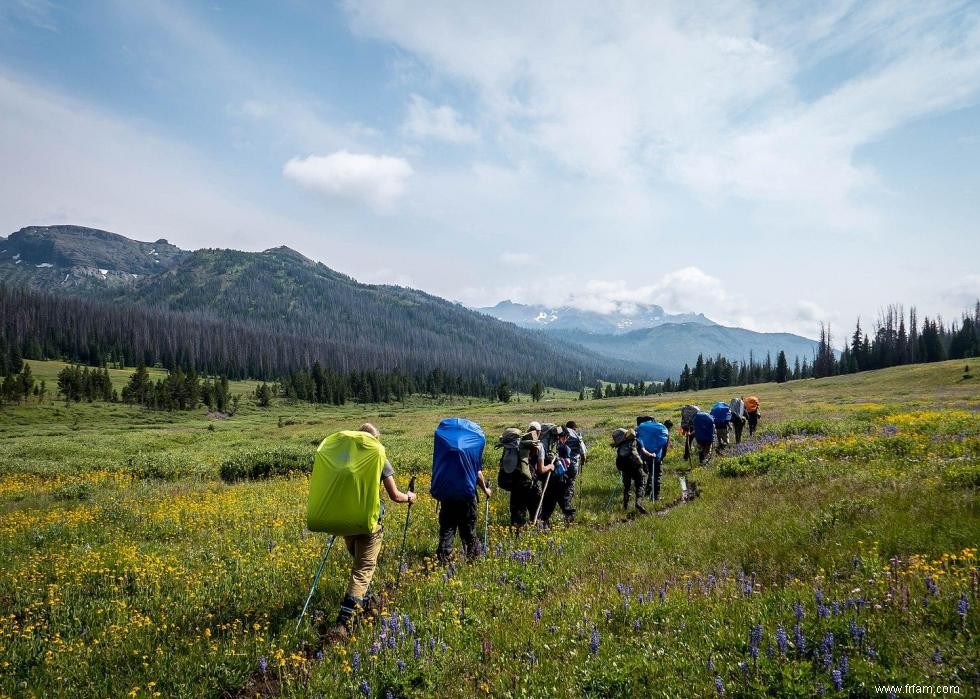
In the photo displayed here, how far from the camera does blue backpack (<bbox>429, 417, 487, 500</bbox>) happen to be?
8.22 metres

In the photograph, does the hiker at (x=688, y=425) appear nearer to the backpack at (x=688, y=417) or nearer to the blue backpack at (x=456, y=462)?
the backpack at (x=688, y=417)

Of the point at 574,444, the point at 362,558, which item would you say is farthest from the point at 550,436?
the point at 362,558

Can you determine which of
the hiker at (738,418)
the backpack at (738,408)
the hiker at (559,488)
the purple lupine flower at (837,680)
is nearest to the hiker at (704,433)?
the hiker at (738,418)

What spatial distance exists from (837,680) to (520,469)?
731 cm

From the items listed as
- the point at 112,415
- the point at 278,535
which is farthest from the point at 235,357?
the point at 278,535

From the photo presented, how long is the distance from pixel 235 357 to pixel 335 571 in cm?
20503

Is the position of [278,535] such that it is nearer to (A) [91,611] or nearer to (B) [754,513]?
(A) [91,611]

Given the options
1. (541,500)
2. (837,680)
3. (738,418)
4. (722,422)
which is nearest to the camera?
(837,680)

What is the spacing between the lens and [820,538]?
7191 millimetres

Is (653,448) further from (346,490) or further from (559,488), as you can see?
(346,490)

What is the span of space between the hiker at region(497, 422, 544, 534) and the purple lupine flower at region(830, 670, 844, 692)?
717 centimetres

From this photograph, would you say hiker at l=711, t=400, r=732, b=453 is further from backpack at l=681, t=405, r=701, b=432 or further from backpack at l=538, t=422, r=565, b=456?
backpack at l=538, t=422, r=565, b=456

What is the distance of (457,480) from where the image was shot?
8219mm

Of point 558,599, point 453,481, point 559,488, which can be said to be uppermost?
point 453,481
